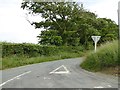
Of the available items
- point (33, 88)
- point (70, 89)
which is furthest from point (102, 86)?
point (33, 88)

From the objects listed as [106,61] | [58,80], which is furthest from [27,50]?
[58,80]

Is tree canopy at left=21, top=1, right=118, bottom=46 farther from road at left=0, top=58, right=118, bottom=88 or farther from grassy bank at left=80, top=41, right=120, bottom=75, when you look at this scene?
road at left=0, top=58, right=118, bottom=88

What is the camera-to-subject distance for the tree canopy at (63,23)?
63.7 metres

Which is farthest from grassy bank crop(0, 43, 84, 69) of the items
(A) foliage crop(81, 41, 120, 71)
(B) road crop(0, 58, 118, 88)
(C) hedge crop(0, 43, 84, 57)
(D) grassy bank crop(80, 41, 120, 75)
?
(B) road crop(0, 58, 118, 88)

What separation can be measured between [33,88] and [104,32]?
201 feet

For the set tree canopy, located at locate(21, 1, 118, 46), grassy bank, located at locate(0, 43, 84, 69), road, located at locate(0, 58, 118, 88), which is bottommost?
road, located at locate(0, 58, 118, 88)

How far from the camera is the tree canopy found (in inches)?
2507

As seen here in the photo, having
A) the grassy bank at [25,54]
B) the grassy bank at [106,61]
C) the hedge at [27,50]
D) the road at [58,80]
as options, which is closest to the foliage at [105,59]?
the grassy bank at [106,61]

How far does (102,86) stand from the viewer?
554 inches

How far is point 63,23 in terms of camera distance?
66.4 m

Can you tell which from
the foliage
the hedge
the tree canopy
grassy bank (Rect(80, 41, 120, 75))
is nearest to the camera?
grassy bank (Rect(80, 41, 120, 75))

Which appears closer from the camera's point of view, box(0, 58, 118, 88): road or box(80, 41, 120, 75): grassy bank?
box(0, 58, 118, 88): road

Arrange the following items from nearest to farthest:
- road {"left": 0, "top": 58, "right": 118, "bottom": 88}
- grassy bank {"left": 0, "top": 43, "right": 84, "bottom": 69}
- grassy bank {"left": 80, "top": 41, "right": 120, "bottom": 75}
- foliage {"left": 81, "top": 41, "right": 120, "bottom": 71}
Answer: road {"left": 0, "top": 58, "right": 118, "bottom": 88}
grassy bank {"left": 80, "top": 41, "right": 120, "bottom": 75}
foliage {"left": 81, "top": 41, "right": 120, "bottom": 71}
grassy bank {"left": 0, "top": 43, "right": 84, "bottom": 69}

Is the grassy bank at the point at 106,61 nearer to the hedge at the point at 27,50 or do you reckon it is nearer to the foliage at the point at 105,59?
the foliage at the point at 105,59
